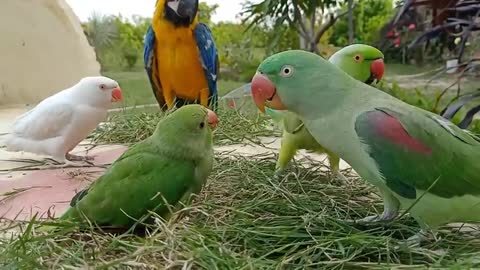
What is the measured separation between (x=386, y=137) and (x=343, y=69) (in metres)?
0.30

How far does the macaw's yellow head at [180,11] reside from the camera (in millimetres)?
1552

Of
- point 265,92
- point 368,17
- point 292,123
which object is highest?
point 265,92

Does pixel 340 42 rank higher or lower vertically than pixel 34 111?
lower

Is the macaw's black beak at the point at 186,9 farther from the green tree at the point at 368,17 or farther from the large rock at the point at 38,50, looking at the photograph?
the green tree at the point at 368,17

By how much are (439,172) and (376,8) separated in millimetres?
4199

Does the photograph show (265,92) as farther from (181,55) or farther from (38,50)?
(38,50)

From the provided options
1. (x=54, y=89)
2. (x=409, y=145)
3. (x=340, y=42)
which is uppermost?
(x=409, y=145)

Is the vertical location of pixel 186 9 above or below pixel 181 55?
above

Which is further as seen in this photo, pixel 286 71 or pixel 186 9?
pixel 186 9

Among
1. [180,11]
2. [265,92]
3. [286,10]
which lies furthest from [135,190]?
[286,10]

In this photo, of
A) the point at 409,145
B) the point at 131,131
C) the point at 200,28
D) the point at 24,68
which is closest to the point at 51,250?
the point at 409,145

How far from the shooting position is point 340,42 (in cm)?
473

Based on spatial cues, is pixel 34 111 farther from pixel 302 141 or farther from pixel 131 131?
pixel 302 141

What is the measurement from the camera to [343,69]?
3.02ft
